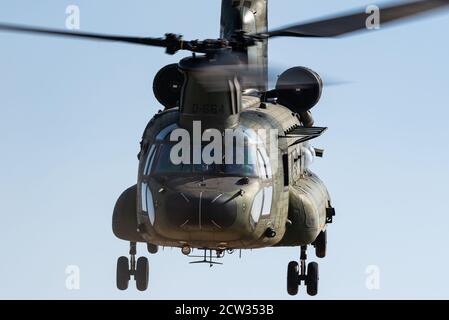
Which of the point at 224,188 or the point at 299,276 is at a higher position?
the point at 224,188

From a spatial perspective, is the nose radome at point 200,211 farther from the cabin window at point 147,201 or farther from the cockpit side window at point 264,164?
the cockpit side window at point 264,164

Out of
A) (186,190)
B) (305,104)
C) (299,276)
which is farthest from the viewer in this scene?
(305,104)

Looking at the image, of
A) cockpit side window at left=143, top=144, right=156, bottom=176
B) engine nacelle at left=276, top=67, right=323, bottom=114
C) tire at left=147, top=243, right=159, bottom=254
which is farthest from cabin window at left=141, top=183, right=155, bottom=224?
engine nacelle at left=276, top=67, right=323, bottom=114

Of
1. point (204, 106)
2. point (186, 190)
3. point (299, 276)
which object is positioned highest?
point (204, 106)

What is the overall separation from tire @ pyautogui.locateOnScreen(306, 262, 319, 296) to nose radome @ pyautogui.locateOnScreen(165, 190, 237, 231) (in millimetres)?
6228

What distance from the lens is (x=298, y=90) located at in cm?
3616

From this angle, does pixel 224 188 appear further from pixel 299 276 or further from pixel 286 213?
pixel 299 276

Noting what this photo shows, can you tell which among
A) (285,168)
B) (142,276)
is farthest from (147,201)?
Result: (142,276)

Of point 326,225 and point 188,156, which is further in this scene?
point 326,225

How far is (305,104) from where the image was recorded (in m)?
36.1

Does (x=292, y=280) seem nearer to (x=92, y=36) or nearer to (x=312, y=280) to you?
(x=312, y=280)

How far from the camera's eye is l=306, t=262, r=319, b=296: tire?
33.6m

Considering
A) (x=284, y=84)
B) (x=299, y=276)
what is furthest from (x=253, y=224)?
(x=284, y=84)

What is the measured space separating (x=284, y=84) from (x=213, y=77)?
715 centimetres
